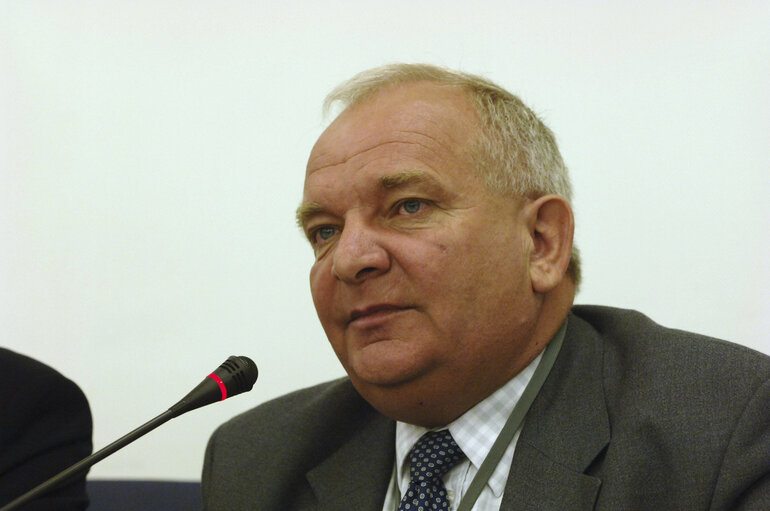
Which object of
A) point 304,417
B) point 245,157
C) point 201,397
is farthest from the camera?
point 245,157

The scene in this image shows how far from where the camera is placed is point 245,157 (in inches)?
108

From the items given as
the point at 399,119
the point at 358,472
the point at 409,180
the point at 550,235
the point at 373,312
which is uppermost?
the point at 399,119

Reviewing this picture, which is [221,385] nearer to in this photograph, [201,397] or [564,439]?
[201,397]

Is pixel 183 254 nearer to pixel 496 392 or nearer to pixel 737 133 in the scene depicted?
pixel 496 392

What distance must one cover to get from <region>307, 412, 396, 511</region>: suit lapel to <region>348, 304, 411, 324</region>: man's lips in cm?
42

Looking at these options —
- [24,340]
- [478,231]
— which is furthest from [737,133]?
[24,340]

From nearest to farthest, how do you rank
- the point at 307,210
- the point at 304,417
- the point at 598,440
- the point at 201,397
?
the point at 201,397, the point at 598,440, the point at 307,210, the point at 304,417

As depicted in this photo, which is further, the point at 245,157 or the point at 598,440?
the point at 245,157

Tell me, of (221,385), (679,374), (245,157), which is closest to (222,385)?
(221,385)

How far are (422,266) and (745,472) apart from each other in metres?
0.70

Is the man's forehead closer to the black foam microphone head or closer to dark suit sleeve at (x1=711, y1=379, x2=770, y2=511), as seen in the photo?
the black foam microphone head

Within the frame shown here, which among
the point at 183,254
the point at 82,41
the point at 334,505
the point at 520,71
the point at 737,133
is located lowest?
the point at 334,505

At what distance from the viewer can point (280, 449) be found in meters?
2.00

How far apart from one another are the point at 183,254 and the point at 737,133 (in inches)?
73.5
